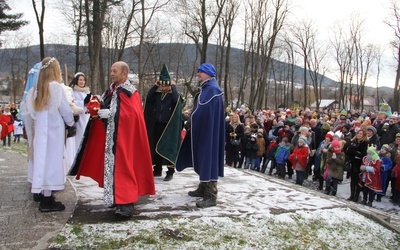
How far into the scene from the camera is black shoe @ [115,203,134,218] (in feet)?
14.8

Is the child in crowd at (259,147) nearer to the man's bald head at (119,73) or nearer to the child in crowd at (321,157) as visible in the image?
the child in crowd at (321,157)

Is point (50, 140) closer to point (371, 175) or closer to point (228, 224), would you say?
point (228, 224)

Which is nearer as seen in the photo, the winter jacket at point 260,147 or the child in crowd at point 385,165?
the child in crowd at point 385,165

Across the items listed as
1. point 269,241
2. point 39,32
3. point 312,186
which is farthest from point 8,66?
point 269,241

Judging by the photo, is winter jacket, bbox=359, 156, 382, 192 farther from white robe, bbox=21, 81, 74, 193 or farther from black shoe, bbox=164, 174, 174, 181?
white robe, bbox=21, 81, 74, 193

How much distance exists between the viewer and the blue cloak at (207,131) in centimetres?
534

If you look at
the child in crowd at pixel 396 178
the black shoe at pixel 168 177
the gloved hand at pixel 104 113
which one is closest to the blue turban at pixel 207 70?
the gloved hand at pixel 104 113

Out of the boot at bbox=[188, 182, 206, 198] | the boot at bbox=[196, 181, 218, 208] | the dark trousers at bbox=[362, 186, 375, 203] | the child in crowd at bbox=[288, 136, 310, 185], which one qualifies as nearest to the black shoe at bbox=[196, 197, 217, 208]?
the boot at bbox=[196, 181, 218, 208]

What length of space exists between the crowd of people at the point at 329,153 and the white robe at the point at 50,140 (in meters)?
6.61

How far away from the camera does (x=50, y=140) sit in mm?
4801

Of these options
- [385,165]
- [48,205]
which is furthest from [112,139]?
[385,165]

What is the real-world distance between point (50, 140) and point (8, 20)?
22457mm

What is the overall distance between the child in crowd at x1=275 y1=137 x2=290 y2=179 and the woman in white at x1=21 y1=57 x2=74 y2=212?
Answer: 7341 millimetres

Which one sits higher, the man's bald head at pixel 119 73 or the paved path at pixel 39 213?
the man's bald head at pixel 119 73
